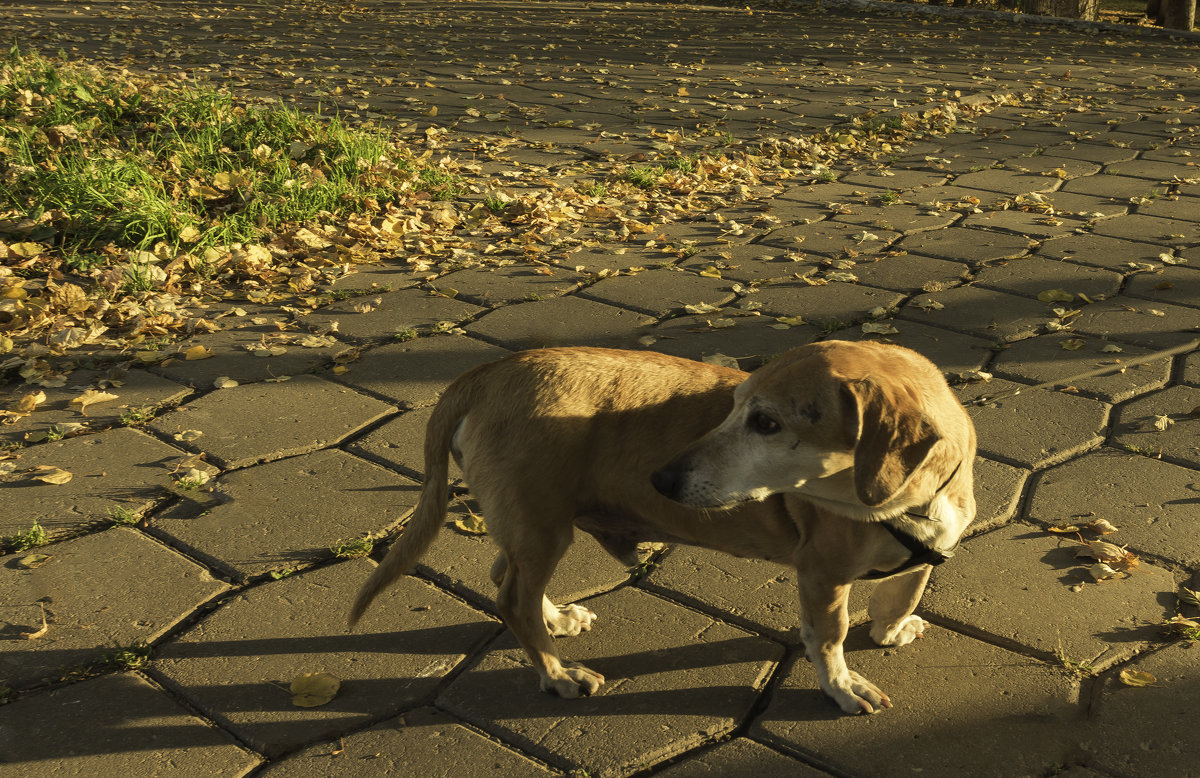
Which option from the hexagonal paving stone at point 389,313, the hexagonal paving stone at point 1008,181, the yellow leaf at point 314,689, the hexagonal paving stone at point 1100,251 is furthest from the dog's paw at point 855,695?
the hexagonal paving stone at point 1008,181

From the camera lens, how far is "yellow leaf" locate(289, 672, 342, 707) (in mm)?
2285

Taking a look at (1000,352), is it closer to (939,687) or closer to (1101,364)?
(1101,364)

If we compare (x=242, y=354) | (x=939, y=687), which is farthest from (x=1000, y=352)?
(x=242, y=354)

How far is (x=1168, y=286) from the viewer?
468 centimetres

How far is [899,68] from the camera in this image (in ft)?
36.2

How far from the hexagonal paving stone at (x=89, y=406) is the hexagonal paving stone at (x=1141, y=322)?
3772 mm

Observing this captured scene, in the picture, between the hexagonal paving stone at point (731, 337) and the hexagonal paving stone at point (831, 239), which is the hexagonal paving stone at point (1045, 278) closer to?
the hexagonal paving stone at point (831, 239)

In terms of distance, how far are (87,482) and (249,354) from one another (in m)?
1.08

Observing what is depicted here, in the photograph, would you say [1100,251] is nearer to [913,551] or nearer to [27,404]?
[913,551]

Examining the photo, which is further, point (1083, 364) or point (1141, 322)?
point (1141, 322)

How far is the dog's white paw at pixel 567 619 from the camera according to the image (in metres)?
2.53

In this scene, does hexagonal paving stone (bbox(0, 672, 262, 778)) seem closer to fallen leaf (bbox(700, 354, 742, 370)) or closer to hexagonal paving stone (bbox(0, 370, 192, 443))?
hexagonal paving stone (bbox(0, 370, 192, 443))

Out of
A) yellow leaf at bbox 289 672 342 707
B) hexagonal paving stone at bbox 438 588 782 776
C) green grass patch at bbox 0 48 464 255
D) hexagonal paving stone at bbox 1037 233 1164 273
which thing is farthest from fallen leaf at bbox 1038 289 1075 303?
yellow leaf at bbox 289 672 342 707

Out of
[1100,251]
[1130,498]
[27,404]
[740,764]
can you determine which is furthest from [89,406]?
[1100,251]
